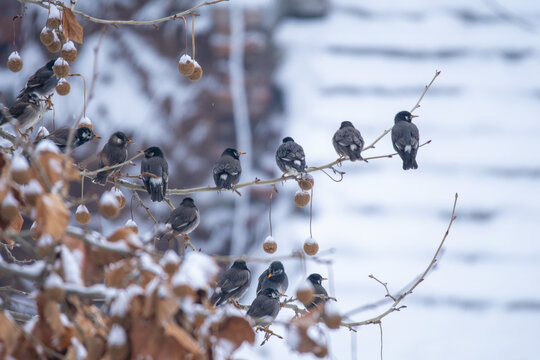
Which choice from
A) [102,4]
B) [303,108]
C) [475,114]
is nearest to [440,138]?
[475,114]

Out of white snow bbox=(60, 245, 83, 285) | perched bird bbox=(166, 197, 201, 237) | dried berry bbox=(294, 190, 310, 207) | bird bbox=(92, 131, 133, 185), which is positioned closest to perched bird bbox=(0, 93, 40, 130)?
bird bbox=(92, 131, 133, 185)

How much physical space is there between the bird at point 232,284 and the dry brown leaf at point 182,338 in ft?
6.04

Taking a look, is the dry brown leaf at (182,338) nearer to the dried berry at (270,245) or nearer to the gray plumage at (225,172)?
the dried berry at (270,245)

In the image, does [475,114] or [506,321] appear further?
[475,114]

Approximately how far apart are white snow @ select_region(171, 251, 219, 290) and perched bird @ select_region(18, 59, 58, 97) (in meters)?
2.19

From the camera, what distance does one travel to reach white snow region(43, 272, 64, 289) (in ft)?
4.95

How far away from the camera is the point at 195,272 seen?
5.06 feet

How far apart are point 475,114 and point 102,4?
2.62m

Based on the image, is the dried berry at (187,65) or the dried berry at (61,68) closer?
the dried berry at (61,68)

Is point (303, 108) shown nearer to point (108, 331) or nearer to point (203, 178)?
point (203, 178)

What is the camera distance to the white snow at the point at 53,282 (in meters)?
1.51

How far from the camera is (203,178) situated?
4836 millimetres

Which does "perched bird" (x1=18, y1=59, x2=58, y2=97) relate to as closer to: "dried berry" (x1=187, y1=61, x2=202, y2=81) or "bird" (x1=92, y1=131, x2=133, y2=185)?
"bird" (x1=92, y1=131, x2=133, y2=185)

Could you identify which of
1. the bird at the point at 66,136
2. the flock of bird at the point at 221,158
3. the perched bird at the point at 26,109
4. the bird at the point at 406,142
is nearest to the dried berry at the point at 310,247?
the flock of bird at the point at 221,158
